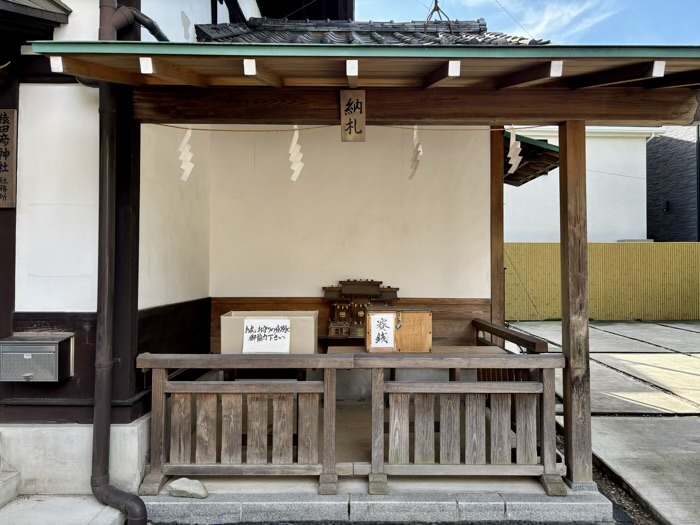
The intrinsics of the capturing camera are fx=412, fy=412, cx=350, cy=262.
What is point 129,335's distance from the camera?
307 cm

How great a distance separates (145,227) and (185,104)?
3.37 ft

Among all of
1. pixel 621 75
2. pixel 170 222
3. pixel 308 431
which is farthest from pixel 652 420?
pixel 170 222

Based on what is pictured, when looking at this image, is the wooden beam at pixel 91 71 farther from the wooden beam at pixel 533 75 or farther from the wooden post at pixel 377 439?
the wooden post at pixel 377 439

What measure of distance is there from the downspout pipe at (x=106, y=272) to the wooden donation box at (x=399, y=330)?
6.41 ft

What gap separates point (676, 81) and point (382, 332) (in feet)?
9.26

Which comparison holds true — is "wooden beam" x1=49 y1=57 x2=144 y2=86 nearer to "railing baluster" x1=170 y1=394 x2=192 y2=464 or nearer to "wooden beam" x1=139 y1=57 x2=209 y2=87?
"wooden beam" x1=139 y1=57 x2=209 y2=87

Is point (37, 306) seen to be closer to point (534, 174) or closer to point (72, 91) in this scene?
point (72, 91)

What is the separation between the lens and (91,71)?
2707mm

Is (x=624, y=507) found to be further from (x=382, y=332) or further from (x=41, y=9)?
(x=41, y=9)

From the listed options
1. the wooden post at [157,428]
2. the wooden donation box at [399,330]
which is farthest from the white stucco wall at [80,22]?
the wooden donation box at [399,330]

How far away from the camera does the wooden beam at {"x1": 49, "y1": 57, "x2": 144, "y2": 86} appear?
2.52 metres

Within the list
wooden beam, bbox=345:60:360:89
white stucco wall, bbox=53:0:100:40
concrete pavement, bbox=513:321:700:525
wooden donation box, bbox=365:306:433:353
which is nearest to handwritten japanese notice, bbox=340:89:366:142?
wooden beam, bbox=345:60:360:89

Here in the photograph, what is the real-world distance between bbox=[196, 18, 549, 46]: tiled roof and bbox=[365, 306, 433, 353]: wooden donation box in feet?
9.50

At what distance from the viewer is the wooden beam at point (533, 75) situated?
2.62 meters
